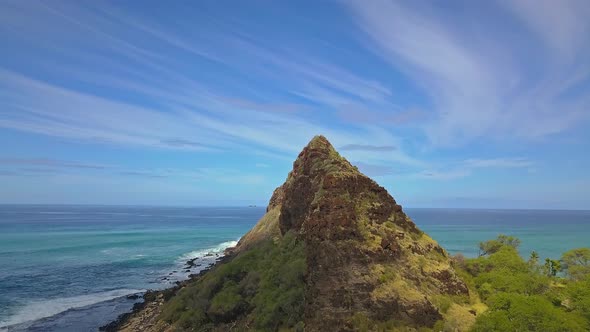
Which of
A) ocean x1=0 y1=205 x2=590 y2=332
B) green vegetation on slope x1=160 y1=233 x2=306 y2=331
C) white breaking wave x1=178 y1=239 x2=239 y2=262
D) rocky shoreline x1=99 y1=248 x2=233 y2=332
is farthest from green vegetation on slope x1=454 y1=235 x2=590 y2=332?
white breaking wave x1=178 y1=239 x2=239 y2=262

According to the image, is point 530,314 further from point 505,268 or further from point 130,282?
point 130,282

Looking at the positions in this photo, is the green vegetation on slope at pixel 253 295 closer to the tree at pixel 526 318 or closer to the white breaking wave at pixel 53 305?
the tree at pixel 526 318

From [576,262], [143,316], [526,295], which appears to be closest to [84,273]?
[143,316]

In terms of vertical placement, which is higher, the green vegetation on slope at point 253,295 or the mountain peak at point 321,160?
the mountain peak at point 321,160

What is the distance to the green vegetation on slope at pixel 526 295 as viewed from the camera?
2850 centimetres

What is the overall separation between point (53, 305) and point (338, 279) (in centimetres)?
4849

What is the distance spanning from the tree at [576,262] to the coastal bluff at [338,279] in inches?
916

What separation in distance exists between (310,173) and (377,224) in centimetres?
1236

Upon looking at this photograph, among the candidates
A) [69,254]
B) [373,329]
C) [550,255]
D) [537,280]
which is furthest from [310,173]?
[550,255]

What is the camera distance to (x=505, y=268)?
144ft

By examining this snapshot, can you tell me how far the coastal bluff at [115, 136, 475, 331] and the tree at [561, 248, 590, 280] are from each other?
23272 mm

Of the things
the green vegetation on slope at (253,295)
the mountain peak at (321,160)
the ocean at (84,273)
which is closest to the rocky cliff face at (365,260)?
the mountain peak at (321,160)

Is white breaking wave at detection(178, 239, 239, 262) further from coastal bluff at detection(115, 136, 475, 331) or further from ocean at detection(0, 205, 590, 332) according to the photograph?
coastal bluff at detection(115, 136, 475, 331)

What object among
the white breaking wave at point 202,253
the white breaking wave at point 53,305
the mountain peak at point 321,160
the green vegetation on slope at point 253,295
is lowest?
the white breaking wave at point 53,305
